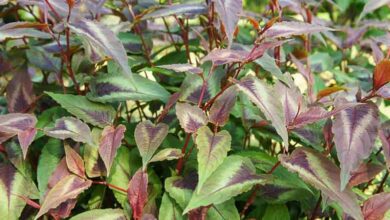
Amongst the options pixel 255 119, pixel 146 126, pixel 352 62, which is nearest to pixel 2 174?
pixel 146 126

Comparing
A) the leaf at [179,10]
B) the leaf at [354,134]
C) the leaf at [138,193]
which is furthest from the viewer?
the leaf at [179,10]

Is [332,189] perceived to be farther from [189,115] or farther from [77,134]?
[77,134]

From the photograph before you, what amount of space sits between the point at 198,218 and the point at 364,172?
335 millimetres

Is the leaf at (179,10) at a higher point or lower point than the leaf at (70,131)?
higher

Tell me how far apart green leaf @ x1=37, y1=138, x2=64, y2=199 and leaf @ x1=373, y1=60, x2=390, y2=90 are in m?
0.64

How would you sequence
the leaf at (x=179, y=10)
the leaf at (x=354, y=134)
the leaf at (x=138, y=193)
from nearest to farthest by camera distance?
the leaf at (x=354, y=134)
the leaf at (x=138, y=193)
the leaf at (x=179, y=10)

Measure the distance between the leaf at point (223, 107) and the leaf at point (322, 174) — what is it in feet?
0.48

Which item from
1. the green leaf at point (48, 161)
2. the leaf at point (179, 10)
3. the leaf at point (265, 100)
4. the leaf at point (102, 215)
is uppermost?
the leaf at point (179, 10)

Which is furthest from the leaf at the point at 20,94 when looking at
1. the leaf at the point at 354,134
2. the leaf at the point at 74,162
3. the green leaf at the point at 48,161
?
the leaf at the point at 354,134

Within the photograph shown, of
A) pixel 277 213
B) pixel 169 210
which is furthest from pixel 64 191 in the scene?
pixel 277 213

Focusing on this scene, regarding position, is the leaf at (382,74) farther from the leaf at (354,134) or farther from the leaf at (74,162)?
the leaf at (74,162)

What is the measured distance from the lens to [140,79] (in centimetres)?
123

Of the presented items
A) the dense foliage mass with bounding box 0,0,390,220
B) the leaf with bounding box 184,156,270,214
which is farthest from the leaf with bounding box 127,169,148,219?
the leaf with bounding box 184,156,270,214

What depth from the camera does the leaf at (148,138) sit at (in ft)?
3.34
